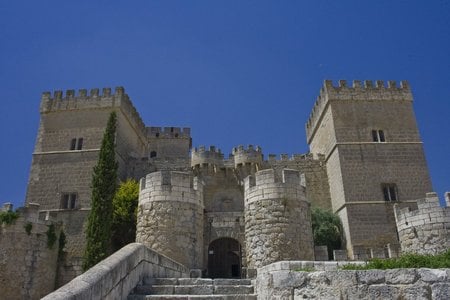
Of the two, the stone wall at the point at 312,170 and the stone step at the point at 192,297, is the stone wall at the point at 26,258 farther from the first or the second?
the stone wall at the point at 312,170

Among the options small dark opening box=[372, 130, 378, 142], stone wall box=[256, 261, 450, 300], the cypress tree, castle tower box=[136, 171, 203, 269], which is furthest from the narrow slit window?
stone wall box=[256, 261, 450, 300]

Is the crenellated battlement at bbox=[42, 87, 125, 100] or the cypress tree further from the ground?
the crenellated battlement at bbox=[42, 87, 125, 100]

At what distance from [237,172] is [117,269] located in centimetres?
2260

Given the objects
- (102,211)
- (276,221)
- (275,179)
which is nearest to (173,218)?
(276,221)

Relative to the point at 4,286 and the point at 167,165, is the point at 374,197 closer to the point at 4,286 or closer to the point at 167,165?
the point at 167,165

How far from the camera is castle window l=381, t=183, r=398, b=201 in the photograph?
25.9 meters

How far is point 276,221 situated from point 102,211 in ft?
31.7

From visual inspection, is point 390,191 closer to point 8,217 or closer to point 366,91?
point 366,91

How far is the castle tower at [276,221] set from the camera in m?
13.7

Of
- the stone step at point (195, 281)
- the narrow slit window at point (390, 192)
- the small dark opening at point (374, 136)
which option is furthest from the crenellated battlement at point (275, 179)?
the small dark opening at point (374, 136)

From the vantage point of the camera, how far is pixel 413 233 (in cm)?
1736

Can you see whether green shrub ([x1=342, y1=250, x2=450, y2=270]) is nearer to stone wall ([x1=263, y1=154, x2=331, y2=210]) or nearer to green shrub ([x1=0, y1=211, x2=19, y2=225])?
green shrub ([x1=0, y1=211, x2=19, y2=225])

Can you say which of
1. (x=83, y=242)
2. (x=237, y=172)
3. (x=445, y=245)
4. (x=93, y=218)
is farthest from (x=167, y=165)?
(x=445, y=245)

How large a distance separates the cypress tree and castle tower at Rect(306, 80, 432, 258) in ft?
43.7
